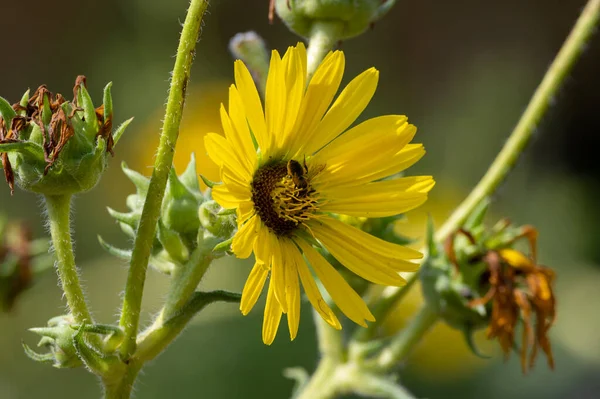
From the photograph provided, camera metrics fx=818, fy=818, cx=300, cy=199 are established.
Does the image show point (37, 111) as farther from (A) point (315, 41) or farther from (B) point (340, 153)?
(A) point (315, 41)

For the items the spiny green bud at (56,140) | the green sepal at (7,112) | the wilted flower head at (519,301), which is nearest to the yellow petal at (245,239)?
the spiny green bud at (56,140)

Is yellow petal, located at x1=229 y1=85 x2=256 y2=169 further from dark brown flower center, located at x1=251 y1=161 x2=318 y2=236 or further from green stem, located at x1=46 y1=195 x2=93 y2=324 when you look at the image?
green stem, located at x1=46 y1=195 x2=93 y2=324

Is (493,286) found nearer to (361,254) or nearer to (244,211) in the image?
(361,254)

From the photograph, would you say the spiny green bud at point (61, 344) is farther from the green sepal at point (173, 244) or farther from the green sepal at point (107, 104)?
the green sepal at point (107, 104)

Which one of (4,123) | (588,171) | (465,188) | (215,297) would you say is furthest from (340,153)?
(588,171)

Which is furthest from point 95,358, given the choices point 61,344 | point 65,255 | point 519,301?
point 519,301

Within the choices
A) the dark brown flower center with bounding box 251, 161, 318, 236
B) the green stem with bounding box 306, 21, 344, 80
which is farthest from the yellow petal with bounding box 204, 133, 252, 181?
the green stem with bounding box 306, 21, 344, 80
